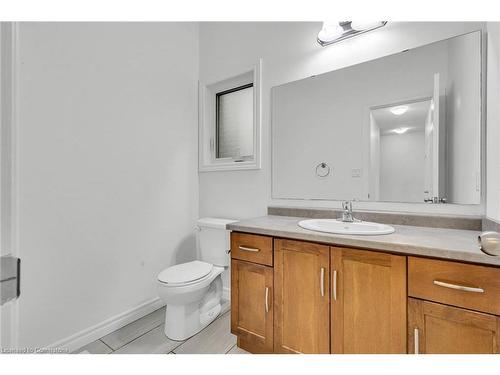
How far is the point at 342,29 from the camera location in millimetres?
1560

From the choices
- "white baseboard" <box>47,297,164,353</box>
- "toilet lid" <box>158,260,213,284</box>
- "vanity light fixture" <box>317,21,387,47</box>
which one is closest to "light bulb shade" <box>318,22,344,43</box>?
"vanity light fixture" <box>317,21,387,47</box>

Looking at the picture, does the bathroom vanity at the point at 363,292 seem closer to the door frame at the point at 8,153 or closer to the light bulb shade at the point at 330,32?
the door frame at the point at 8,153

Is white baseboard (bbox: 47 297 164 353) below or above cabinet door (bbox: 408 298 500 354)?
below

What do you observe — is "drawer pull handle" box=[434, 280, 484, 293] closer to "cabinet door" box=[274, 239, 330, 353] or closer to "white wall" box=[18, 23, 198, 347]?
"cabinet door" box=[274, 239, 330, 353]

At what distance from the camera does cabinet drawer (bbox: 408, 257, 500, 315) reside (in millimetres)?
816

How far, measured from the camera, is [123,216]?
178 centimetres

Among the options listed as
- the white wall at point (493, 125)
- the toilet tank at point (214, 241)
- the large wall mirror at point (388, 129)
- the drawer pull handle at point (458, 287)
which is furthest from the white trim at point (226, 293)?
the white wall at point (493, 125)

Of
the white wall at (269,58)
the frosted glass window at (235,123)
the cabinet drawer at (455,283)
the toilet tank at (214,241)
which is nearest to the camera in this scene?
the cabinet drawer at (455,283)

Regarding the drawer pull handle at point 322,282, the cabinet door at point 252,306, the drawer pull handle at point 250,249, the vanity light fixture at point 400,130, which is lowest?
the cabinet door at point 252,306

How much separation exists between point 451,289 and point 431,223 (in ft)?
1.79

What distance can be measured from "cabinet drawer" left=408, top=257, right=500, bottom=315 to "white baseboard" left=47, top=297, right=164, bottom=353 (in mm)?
1885

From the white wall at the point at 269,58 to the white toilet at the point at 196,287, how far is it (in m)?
0.28

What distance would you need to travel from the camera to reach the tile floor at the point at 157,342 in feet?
4.83

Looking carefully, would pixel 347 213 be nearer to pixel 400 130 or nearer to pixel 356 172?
pixel 356 172
